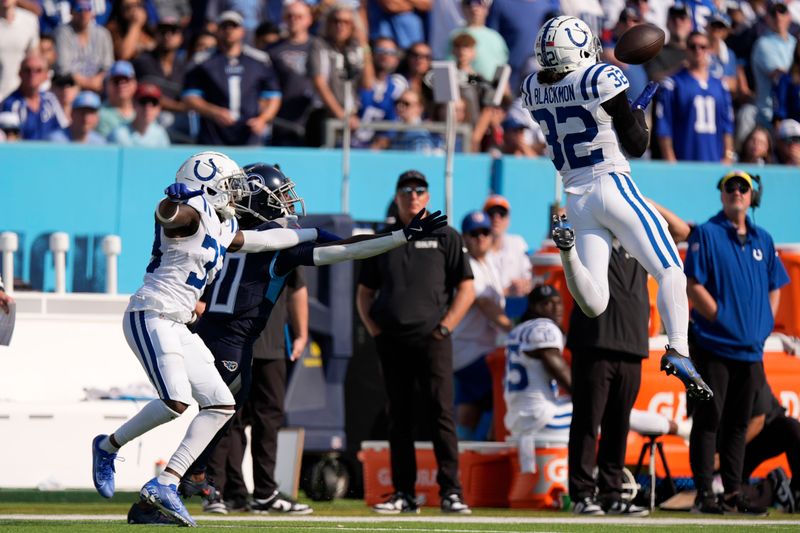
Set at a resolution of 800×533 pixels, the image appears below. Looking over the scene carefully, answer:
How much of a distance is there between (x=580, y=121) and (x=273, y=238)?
1622 millimetres

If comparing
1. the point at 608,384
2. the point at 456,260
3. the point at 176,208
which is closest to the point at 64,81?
the point at 456,260

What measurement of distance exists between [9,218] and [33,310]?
1.42 meters

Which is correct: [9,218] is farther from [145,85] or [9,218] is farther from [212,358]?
[212,358]

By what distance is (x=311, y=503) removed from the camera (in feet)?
32.2

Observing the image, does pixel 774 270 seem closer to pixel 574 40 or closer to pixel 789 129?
pixel 574 40

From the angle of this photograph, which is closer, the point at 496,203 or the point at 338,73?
the point at 496,203

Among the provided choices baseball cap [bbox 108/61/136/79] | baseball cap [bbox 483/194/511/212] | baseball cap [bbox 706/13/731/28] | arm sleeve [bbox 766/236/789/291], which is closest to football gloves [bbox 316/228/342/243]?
arm sleeve [bbox 766/236/789/291]

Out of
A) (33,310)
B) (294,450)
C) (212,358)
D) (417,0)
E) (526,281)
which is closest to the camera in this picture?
(212,358)

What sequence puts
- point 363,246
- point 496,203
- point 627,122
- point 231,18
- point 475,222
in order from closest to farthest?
point 363,246, point 627,122, point 475,222, point 496,203, point 231,18

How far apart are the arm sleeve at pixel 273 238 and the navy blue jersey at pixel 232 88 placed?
5007 millimetres

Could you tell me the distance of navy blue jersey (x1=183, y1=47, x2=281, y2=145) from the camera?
41.0 feet

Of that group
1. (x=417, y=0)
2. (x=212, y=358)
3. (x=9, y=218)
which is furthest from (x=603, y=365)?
(x=417, y=0)

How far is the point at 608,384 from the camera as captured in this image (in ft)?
29.3

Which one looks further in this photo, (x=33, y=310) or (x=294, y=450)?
(x=33, y=310)
